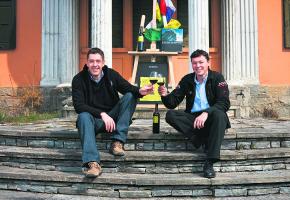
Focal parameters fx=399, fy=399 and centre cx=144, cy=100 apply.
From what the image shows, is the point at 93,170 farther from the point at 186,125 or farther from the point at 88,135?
the point at 186,125

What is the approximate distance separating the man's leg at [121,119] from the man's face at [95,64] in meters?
0.45

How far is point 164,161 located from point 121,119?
2.33 ft

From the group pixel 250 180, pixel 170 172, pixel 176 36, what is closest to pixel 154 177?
pixel 170 172

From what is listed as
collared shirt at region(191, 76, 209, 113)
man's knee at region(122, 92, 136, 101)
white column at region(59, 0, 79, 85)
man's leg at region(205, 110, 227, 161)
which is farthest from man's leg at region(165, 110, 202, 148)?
white column at region(59, 0, 79, 85)

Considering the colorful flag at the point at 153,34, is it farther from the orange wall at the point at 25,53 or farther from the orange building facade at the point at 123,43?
the orange wall at the point at 25,53

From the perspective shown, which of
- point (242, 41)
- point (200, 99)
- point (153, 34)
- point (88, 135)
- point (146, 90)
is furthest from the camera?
point (242, 41)

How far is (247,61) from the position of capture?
9758mm

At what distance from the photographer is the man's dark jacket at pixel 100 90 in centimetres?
482

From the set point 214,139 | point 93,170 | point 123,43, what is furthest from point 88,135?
point 123,43

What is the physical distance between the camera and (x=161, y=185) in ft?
14.2

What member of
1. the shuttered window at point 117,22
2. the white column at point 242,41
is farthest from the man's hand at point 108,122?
the shuttered window at point 117,22

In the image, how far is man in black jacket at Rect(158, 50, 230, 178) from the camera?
4.50 m

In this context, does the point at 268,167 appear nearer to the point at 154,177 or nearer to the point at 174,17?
the point at 154,177

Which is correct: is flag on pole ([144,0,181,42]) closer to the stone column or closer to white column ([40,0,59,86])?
the stone column
